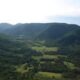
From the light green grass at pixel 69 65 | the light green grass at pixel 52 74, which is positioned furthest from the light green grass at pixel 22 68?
the light green grass at pixel 69 65

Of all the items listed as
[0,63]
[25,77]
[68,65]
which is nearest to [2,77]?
[25,77]

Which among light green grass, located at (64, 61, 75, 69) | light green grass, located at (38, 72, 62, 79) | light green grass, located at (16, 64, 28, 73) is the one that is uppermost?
light green grass, located at (38, 72, 62, 79)

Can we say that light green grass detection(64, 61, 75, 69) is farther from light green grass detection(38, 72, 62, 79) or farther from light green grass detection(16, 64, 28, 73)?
light green grass detection(16, 64, 28, 73)

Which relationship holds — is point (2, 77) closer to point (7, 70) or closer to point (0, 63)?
point (7, 70)

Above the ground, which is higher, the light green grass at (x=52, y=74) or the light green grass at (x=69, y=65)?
the light green grass at (x=52, y=74)

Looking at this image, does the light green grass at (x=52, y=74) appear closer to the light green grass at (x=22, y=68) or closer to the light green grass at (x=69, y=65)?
the light green grass at (x=22, y=68)

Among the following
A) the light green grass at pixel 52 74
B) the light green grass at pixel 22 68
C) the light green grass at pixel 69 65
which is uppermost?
the light green grass at pixel 52 74

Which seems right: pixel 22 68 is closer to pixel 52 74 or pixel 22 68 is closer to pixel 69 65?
pixel 52 74

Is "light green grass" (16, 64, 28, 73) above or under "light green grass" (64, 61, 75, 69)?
above

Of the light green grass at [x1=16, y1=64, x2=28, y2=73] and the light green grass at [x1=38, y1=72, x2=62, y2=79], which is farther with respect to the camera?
the light green grass at [x1=16, y1=64, x2=28, y2=73]

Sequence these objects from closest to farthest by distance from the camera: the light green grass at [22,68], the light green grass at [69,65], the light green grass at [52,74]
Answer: the light green grass at [52,74]
the light green grass at [22,68]
the light green grass at [69,65]

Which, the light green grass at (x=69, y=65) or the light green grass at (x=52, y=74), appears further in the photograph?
the light green grass at (x=69, y=65)

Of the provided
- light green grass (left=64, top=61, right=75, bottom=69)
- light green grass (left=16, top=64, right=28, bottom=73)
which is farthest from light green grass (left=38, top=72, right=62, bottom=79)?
light green grass (left=64, top=61, right=75, bottom=69)
